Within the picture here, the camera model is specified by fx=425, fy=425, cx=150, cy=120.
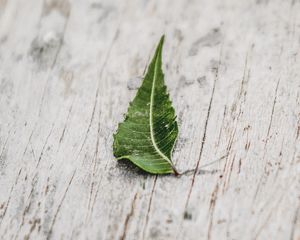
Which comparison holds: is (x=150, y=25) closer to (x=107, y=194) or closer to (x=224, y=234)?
(x=107, y=194)

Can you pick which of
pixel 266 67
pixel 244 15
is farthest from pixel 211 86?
pixel 244 15

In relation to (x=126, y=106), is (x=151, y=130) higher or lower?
lower

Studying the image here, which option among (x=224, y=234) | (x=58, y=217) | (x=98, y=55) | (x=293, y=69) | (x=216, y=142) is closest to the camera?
(x=224, y=234)

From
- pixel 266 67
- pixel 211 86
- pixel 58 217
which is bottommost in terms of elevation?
pixel 58 217

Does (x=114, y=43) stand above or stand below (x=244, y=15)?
below
